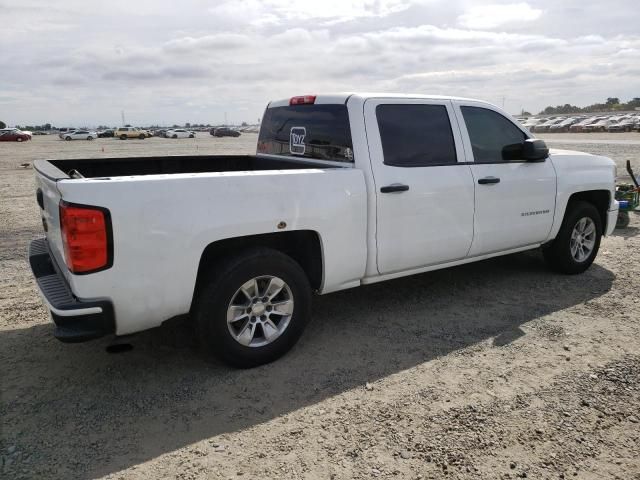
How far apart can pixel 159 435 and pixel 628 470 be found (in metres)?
2.52

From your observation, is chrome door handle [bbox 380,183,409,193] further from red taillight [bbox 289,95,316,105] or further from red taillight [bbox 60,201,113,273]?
red taillight [bbox 60,201,113,273]

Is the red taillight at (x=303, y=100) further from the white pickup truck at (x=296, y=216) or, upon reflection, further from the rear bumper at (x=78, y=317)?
the rear bumper at (x=78, y=317)

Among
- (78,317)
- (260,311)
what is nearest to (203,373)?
(260,311)

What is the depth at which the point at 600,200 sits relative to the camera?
5.96m

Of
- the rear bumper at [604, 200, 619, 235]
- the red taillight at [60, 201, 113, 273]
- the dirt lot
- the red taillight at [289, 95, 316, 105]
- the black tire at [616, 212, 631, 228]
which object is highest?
the red taillight at [289, 95, 316, 105]

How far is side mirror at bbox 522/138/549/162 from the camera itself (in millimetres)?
4824

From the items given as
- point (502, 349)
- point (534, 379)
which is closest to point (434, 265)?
point (502, 349)

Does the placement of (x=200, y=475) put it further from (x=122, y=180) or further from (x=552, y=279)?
(x=552, y=279)

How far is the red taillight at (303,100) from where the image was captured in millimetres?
4484

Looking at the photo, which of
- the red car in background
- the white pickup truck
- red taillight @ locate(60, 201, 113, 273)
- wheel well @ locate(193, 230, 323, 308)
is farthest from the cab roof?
the red car in background

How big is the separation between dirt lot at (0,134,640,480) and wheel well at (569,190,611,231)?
131cm

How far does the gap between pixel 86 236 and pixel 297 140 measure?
7.67 feet

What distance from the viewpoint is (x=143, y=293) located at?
3.09 meters

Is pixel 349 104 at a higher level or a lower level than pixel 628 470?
higher
